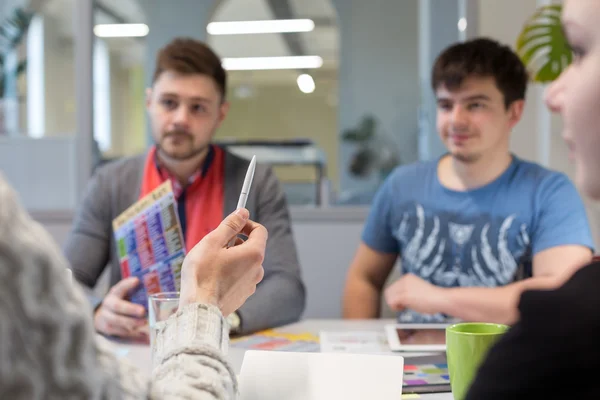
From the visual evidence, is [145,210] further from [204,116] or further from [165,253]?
[204,116]

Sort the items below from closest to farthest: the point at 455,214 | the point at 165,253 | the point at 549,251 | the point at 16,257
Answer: the point at 16,257 → the point at 165,253 → the point at 549,251 → the point at 455,214

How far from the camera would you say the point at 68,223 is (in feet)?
10.9

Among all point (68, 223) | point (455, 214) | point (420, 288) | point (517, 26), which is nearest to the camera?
point (420, 288)

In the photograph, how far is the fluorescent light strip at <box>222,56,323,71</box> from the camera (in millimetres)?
3447

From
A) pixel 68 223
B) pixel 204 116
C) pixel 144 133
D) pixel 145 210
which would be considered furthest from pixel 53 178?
pixel 145 210

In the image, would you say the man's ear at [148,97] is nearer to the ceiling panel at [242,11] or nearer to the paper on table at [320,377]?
the paper on table at [320,377]

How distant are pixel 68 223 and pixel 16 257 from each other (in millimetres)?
3062

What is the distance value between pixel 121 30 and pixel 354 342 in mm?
2626

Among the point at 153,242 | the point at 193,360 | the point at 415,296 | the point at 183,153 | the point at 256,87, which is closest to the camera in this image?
the point at 193,360

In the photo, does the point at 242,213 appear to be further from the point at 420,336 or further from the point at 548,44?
the point at 548,44

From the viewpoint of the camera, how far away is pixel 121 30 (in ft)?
11.5

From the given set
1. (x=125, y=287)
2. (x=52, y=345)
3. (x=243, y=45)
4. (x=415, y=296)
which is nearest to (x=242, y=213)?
(x=52, y=345)

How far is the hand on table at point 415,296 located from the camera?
65.1 inches

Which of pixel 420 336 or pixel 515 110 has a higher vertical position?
pixel 515 110
